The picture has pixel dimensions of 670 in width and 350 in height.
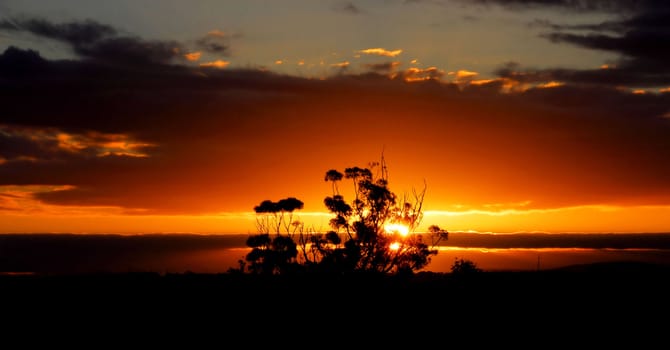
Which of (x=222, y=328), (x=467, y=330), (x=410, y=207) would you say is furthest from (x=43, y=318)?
(x=410, y=207)

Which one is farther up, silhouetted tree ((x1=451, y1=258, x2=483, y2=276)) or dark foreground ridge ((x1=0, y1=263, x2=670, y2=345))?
silhouetted tree ((x1=451, y1=258, x2=483, y2=276))

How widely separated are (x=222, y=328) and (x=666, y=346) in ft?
56.7

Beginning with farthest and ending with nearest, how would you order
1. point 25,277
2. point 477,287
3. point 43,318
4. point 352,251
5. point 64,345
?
point 25,277
point 352,251
point 477,287
point 43,318
point 64,345

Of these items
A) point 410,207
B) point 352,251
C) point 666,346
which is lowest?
point 666,346

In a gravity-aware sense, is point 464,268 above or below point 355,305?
above

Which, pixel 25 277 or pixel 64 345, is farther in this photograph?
pixel 25 277

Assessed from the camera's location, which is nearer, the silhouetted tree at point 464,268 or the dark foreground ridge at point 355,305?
the dark foreground ridge at point 355,305

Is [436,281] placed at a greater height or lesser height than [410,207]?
lesser

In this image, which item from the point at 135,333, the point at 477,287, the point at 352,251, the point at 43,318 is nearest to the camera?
the point at 135,333

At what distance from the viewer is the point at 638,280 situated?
38.1 m

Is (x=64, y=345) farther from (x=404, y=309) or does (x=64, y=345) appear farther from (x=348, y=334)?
(x=404, y=309)

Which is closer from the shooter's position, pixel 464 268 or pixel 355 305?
pixel 355 305

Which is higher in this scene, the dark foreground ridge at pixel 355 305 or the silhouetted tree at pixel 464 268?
the silhouetted tree at pixel 464 268

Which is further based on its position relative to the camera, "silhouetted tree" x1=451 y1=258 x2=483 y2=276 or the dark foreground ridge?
"silhouetted tree" x1=451 y1=258 x2=483 y2=276
